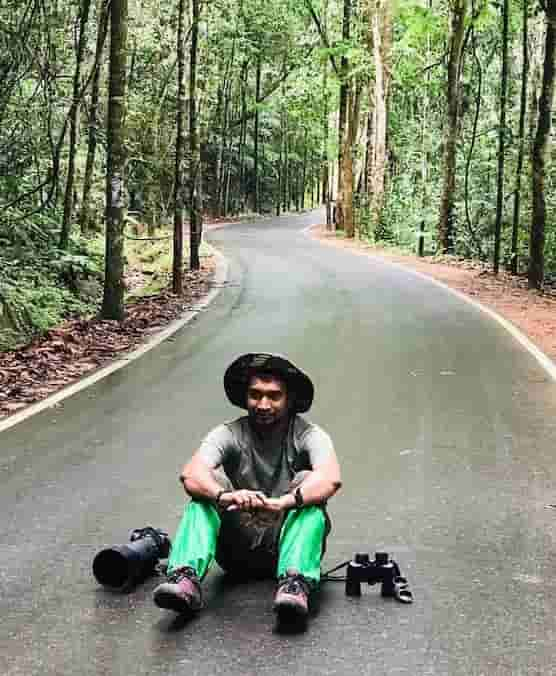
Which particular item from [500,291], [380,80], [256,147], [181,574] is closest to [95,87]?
[500,291]

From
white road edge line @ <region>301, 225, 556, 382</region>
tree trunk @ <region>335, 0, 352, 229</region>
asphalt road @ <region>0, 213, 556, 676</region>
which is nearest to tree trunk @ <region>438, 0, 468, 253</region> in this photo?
white road edge line @ <region>301, 225, 556, 382</region>

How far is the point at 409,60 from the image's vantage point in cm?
3997

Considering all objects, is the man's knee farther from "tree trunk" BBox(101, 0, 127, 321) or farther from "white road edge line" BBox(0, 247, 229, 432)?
"tree trunk" BBox(101, 0, 127, 321)

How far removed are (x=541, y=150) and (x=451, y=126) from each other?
33.0 feet

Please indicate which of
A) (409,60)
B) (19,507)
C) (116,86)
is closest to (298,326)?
(116,86)

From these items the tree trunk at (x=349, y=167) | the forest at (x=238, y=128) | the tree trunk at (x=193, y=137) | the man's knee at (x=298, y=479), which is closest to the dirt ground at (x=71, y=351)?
the forest at (x=238, y=128)

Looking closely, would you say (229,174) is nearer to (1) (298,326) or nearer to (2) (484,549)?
(1) (298,326)

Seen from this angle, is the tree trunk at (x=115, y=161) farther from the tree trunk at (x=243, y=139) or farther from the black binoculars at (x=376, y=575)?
the tree trunk at (x=243, y=139)

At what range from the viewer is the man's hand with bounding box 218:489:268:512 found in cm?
500

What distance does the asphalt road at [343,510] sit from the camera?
14.9ft

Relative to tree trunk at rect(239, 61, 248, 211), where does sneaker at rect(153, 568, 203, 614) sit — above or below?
below

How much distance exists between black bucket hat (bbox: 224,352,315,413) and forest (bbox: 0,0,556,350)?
8.88m

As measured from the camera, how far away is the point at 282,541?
200 inches

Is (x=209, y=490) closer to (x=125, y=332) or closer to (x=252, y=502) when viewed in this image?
(x=252, y=502)
